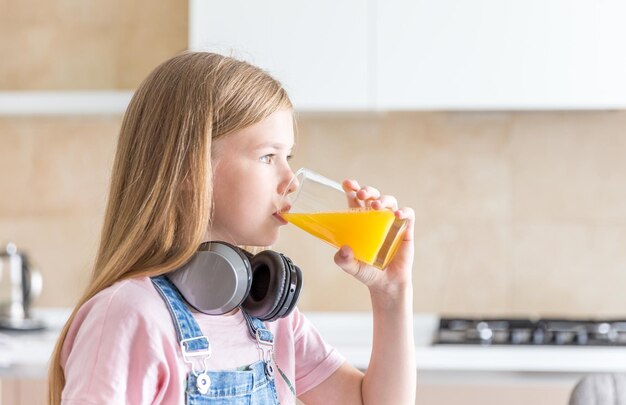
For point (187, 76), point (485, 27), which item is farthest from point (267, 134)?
point (485, 27)

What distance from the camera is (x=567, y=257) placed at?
116 inches

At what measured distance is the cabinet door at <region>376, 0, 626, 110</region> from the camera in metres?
2.58

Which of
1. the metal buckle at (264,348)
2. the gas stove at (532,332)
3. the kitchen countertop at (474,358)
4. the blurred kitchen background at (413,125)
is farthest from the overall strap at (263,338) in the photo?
the blurred kitchen background at (413,125)

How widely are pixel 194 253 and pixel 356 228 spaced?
0.21 m

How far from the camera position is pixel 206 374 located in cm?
117

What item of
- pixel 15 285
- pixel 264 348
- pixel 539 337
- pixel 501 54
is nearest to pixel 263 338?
pixel 264 348

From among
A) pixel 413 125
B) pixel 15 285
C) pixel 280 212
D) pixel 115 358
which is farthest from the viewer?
pixel 413 125

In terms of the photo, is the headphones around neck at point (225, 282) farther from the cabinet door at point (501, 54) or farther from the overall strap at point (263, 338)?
the cabinet door at point (501, 54)

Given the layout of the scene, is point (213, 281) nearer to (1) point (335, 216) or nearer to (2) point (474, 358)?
(1) point (335, 216)

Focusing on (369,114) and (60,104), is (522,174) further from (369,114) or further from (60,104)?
(60,104)

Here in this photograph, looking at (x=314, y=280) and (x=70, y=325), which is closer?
(x=70, y=325)

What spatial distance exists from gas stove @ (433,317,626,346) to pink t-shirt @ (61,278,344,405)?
1385mm

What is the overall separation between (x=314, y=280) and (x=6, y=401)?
993mm

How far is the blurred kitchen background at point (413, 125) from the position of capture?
2598 mm
